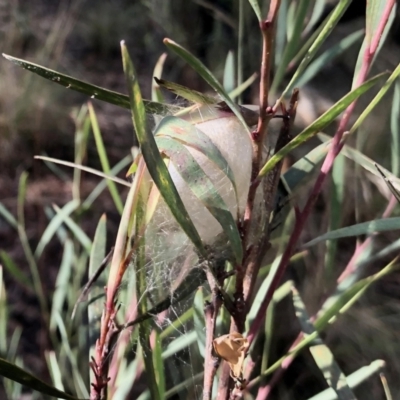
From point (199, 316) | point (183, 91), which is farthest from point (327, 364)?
point (183, 91)

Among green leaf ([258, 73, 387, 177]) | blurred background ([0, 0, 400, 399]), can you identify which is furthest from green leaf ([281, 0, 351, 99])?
blurred background ([0, 0, 400, 399])

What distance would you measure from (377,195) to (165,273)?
106 centimetres

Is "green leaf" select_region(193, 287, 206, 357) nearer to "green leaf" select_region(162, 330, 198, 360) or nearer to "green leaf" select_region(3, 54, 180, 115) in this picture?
"green leaf" select_region(162, 330, 198, 360)

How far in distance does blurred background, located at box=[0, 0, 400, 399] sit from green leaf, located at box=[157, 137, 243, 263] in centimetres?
67

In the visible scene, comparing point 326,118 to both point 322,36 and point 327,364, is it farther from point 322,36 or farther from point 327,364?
point 327,364

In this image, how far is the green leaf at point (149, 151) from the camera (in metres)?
0.18

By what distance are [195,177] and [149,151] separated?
0.12 feet

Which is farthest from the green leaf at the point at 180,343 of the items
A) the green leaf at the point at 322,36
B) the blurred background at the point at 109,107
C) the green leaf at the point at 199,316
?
the blurred background at the point at 109,107

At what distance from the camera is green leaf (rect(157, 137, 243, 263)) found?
22 centimetres

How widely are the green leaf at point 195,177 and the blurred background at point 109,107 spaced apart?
67cm

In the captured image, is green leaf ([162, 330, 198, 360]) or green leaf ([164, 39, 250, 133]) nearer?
green leaf ([164, 39, 250, 133])

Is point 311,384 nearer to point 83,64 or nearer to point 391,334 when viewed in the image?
point 391,334

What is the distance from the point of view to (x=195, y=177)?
220 millimetres

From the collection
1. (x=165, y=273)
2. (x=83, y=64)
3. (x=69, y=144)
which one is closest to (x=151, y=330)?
(x=165, y=273)
